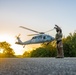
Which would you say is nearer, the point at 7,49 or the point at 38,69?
the point at 38,69

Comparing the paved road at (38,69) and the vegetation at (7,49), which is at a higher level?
the vegetation at (7,49)

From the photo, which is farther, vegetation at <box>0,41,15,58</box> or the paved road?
vegetation at <box>0,41,15,58</box>

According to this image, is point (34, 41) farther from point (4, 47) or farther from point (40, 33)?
point (4, 47)

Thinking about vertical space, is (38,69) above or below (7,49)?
below

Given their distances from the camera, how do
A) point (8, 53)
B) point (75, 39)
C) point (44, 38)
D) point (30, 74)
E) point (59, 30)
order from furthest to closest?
point (8, 53) < point (75, 39) < point (44, 38) < point (59, 30) < point (30, 74)

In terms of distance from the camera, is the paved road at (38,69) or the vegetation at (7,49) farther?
the vegetation at (7,49)

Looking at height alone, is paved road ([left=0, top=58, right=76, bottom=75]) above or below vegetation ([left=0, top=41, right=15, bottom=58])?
below

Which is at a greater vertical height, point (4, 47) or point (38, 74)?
point (4, 47)

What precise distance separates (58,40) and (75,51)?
50.9 meters

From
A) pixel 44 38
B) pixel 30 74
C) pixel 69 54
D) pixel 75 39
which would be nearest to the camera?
pixel 30 74

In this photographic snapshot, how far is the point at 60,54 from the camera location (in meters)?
47.0

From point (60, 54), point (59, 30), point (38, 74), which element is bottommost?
point (38, 74)

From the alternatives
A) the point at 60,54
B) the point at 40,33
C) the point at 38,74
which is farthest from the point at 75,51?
the point at 38,74

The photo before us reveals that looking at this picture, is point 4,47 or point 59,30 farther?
point 4,47
